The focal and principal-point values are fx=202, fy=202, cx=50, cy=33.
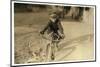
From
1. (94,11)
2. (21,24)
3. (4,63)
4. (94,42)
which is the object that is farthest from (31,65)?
(94,11)

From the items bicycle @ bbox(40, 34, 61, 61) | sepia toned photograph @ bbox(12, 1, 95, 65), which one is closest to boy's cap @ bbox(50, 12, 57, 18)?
sepia toned photograph @ bbox(12, 1, 95, 65)

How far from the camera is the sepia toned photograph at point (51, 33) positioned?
7.39ft

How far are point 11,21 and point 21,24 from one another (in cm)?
12

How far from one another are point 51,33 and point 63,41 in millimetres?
183

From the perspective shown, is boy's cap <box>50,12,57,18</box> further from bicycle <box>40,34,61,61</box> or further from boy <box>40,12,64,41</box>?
bicycle <box>40,34,61,61</box>

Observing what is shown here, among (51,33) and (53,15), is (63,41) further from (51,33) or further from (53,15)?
(53,15)

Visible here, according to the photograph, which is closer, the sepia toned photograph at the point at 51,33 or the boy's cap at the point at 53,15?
the sepia toned photograph at the point at 51,33

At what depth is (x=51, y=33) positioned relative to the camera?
2.39 meters

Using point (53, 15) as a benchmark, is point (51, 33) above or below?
below

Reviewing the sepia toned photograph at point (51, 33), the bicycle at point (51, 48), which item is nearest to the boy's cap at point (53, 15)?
the sepia toned photograph at point (51, 33)

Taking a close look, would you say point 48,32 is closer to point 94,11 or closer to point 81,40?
point 81,40

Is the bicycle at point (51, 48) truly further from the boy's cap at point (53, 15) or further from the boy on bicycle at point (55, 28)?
the boy's cap at point (53, 15)

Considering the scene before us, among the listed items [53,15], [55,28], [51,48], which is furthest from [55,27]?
[51,48]

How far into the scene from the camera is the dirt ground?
225 centimetres
